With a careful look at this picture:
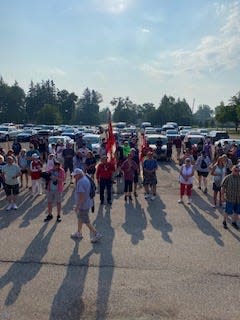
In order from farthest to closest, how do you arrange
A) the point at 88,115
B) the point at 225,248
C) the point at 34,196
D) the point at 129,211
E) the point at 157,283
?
the point at 88,115 < the point at 34,196 < the point at 129,211 < the point at 225,248 < the point at 157,283

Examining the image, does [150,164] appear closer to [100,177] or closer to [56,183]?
[100,177]

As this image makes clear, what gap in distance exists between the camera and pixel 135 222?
10719mm

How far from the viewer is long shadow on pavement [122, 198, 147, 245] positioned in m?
9.53

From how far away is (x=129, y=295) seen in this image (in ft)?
21.0

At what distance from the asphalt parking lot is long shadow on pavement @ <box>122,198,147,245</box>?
28 mm

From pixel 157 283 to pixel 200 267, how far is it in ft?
3.90

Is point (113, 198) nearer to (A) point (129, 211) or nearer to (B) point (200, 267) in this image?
(A) point (129, 211)

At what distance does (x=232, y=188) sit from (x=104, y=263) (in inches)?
167

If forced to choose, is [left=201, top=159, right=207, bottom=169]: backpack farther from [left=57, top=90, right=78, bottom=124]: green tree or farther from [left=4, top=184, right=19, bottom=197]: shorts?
[left=57, top=90, right=78, bottom=124]: green tree

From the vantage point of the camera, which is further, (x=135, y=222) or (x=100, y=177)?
(x=100, y=177)

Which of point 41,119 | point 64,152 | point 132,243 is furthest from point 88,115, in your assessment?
point 132,243

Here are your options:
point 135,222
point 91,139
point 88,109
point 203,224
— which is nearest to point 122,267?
point 135,222

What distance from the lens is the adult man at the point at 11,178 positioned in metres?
11.8

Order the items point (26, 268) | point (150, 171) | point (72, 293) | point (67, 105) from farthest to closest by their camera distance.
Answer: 1. point (67, 105)
2. point (150, 171)
3. point (26, 268)
4. point (72, 293)
